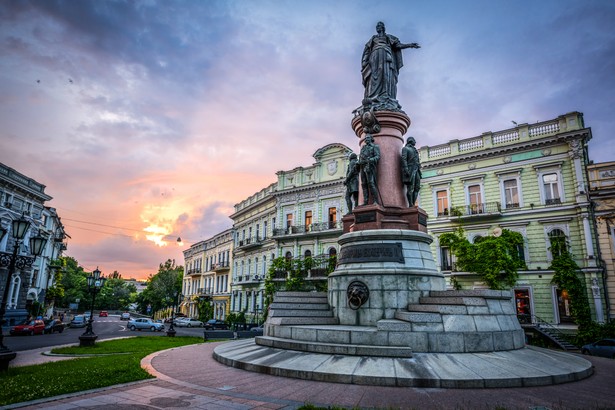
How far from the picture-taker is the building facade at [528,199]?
2550 cm

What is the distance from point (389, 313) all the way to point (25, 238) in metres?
43.1

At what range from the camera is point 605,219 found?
24.8 metres

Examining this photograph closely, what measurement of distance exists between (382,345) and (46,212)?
49574 millimetres

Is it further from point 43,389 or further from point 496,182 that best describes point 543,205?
point 43,389

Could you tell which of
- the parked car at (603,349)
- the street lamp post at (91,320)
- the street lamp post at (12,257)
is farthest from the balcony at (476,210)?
the street lamp post at (12,257)

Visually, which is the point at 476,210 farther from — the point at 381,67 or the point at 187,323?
the point at 187,323

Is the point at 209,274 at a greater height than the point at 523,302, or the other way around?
the point at 209,274

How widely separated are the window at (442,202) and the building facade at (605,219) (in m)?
9.39

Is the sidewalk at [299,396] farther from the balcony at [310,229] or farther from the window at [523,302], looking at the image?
the balcony at [310,229]

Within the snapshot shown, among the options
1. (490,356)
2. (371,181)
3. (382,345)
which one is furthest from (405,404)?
(371,181)

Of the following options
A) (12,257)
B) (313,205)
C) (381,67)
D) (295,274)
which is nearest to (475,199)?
(313,205)

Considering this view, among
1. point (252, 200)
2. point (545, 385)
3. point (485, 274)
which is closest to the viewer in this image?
point (545, 385)

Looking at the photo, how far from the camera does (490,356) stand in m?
8.55

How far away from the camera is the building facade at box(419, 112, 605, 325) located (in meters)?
25.5
